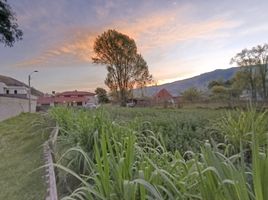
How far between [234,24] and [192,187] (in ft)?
38.1

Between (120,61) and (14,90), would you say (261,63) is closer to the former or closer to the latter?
(120,61)

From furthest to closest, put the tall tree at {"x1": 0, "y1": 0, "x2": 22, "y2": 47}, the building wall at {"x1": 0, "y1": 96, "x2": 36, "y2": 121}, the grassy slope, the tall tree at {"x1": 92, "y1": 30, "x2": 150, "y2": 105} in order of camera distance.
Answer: the tall tree at {"x1": 92, "y1": 30, "x2": 150, "y2": 105} → the building wall at {"x1": 0, "y1": 96, "x2": 36, "y2": 121} → the tall tree at {"x1": 0, "y1": 0, "x2": 22, "y2": 47} → the grassy slope

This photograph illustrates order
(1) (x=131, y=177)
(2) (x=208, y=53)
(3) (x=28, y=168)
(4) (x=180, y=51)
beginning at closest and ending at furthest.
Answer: (1) (x=131, y=177)
(3) (x=28, y=168)
(2) (x=208, y=53)
(4) (x=180, y=51)

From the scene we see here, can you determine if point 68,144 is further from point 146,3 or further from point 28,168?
point 146,3

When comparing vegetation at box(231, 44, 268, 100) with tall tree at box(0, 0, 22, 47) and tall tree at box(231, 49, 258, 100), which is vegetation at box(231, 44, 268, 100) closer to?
tall tree at box(231, 49, 258, 100)

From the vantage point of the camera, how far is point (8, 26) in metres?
20.9

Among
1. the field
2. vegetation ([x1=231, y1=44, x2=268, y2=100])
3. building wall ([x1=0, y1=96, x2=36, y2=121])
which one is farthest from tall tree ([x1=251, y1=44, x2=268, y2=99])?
the field

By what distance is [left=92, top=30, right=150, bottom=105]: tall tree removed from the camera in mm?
55000

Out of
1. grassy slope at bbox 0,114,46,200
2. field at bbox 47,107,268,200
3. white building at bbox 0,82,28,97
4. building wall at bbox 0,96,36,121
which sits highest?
white building at bbox 0,82,28,97

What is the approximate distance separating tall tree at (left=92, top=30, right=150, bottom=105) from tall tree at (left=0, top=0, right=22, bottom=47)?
107ft

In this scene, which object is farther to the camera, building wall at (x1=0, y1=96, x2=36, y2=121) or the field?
building wall at (x1=0, y1=96, x2=36, y2=121)

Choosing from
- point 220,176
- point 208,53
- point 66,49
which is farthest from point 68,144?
point 66,49

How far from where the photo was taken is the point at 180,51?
17734 mm

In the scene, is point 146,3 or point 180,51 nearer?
point 146,3
